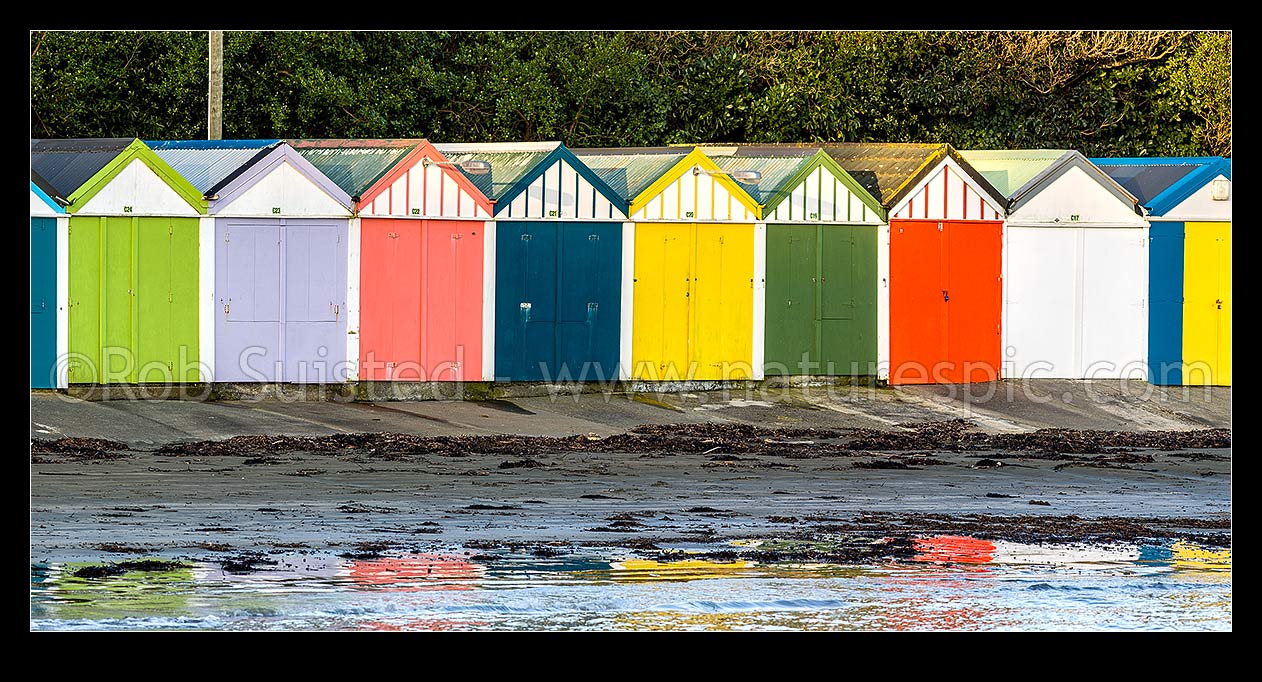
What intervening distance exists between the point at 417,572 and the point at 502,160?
25.4 feet

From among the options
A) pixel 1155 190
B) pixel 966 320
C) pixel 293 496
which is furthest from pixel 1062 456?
pixel 293 496

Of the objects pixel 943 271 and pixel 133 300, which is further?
pixel 943 271

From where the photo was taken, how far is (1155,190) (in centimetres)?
1620

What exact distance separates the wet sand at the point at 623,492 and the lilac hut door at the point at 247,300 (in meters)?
1.76

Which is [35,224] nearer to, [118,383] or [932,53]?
[118,383]

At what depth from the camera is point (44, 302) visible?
1384 centimetres

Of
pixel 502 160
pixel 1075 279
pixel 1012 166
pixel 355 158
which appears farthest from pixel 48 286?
pixel 1075 279

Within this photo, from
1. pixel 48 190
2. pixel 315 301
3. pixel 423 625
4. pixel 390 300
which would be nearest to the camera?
pixel 423 625

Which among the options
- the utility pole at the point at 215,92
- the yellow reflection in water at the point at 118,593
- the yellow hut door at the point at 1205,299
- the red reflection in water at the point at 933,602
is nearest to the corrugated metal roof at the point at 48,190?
the utility pole at the point at 215,92

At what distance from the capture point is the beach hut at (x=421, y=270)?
1454cm

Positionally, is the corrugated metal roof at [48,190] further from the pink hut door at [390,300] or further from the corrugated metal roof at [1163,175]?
the corrugated metal roof at [1163,175]

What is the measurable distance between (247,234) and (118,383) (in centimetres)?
163

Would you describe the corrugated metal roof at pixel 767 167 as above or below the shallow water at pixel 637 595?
above

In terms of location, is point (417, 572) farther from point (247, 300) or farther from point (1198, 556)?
point (247, 300)
